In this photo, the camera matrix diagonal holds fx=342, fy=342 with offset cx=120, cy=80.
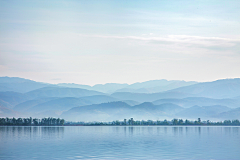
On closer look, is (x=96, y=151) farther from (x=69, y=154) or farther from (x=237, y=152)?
(x=237, y=152)

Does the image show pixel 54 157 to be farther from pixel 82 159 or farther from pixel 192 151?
pixel 192 151

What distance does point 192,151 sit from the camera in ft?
308

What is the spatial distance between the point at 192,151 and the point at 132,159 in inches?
878

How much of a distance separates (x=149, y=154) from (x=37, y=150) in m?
31.5

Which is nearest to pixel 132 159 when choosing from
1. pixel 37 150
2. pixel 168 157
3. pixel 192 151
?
pixel 168 157

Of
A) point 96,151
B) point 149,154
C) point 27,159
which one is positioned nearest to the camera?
point 27,159

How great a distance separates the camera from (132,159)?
79.4 meters

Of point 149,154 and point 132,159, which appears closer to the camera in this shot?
point 132,159

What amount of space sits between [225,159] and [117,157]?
25.2m

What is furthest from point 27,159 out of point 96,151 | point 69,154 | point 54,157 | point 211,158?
point 211,158

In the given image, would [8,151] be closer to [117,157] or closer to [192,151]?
[117,157]

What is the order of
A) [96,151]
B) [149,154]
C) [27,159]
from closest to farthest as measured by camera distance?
[27,159] < [149,154] < [96,151]

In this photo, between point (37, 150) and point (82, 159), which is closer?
point (82, 159)

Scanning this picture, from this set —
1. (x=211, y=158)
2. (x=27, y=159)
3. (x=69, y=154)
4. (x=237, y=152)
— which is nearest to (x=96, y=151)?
(x=69, y=154)
